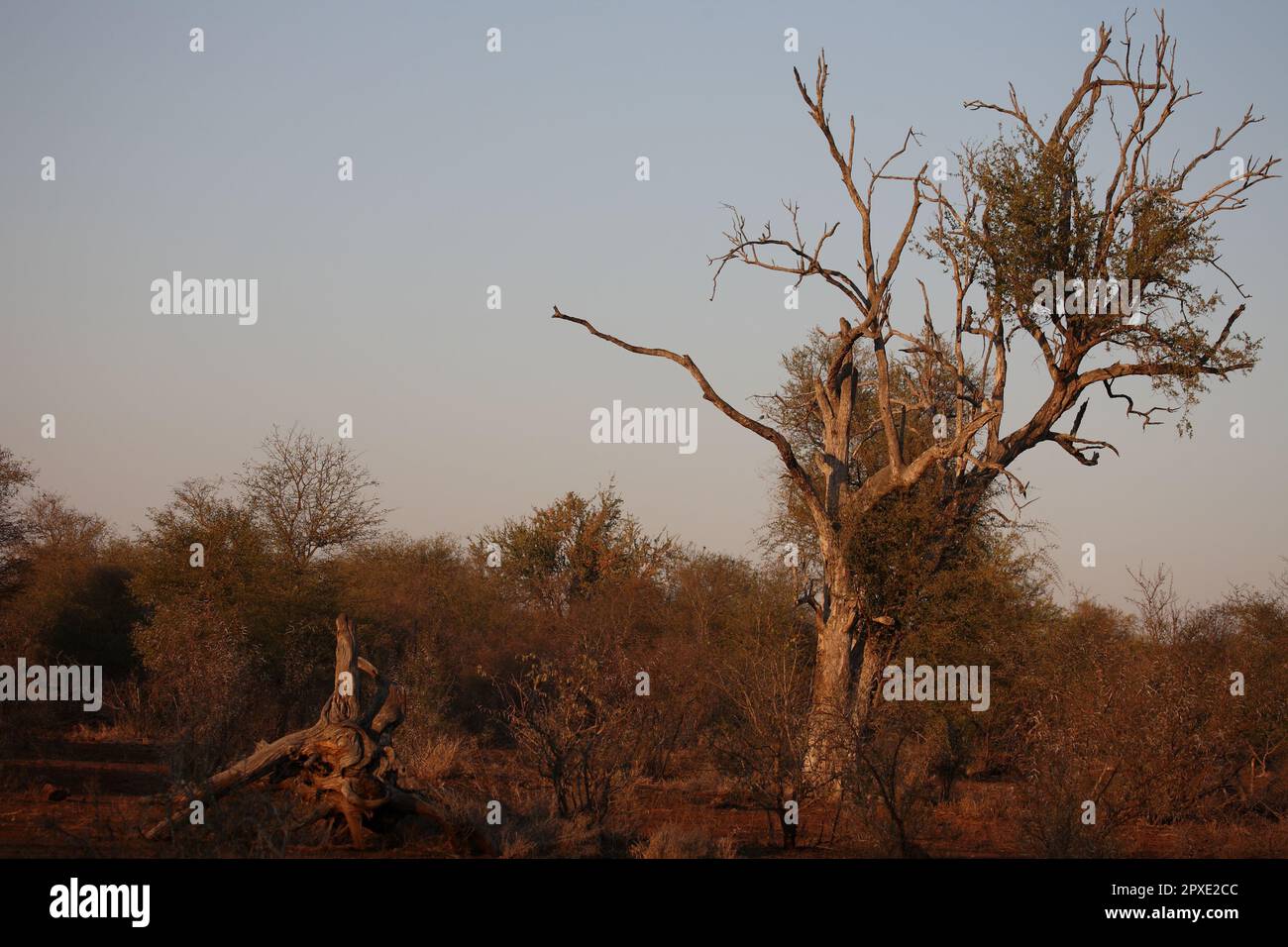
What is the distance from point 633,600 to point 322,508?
6.99 meters

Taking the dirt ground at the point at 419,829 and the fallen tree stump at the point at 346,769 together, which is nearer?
the dirt ground at the point at 419,829

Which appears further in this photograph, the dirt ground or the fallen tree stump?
the fallen tree stump

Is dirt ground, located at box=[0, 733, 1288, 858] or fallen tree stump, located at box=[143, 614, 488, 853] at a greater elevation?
fallen tree stump, located at box=[143, 614, 488, 853]

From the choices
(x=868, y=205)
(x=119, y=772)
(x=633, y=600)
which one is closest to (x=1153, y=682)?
(x=868, y=205)

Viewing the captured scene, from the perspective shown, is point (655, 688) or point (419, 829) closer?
point (419, 829)

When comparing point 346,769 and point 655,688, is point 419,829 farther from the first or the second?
point 655,688

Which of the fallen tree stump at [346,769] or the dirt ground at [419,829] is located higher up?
the fallen tree stump at [346,769]

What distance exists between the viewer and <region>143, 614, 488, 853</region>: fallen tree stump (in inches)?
398

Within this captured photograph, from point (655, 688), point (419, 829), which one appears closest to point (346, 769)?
point (419, 829)

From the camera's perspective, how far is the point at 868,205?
16.8m

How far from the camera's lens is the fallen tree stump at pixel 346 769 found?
10.1m

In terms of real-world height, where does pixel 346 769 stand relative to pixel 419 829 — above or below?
Result: above

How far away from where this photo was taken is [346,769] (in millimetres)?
10328
